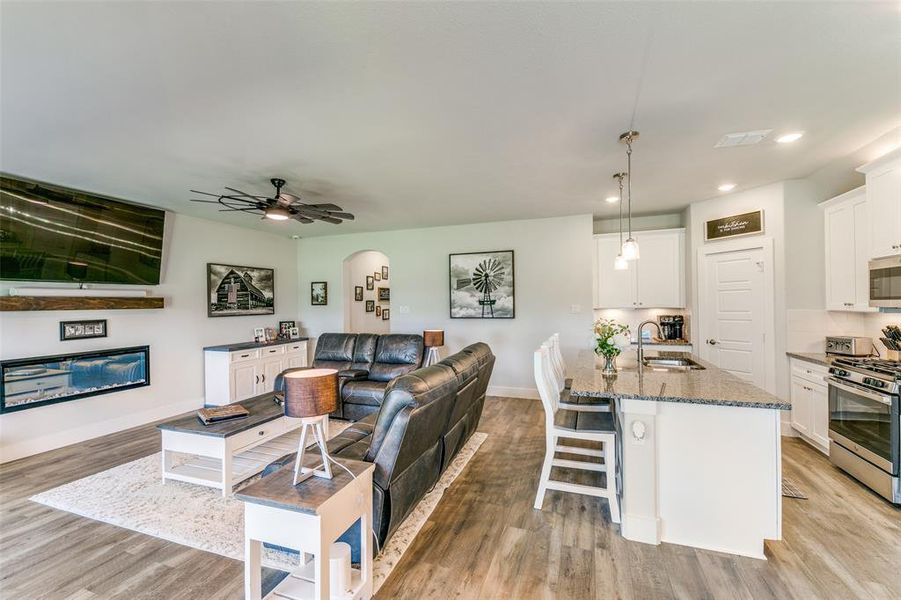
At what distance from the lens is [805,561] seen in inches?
78.8

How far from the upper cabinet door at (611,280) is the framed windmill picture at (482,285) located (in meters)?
1.27

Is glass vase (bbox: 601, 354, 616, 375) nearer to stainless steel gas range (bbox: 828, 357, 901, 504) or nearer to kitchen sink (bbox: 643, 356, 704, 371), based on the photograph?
kitchen sink (bbox: 643, 356, 704, 371)

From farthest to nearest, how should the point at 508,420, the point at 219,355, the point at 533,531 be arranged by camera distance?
the point at 219,355 < the point at 508,420 < the point at 533,531

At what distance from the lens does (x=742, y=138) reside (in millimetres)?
2740

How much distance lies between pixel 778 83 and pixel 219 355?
6.13 m

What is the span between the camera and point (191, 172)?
3402 millimetres

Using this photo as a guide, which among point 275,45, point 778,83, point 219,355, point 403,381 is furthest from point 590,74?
point 219,355

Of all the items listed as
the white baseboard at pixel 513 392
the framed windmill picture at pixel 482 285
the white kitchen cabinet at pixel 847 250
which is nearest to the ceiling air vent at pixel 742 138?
the white kitchen cabinet at pixel 847 250

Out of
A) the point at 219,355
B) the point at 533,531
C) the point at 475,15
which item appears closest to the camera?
the point at 475,15

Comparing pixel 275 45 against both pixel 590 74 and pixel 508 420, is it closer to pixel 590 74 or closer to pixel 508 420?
pixel 590 74

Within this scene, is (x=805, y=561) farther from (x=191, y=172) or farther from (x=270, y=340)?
(x=270, y=340)

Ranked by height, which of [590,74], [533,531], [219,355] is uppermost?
[590,74]

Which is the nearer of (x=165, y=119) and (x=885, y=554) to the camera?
(x=885, y=554)

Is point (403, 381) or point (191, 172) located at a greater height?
point (191, 172)
